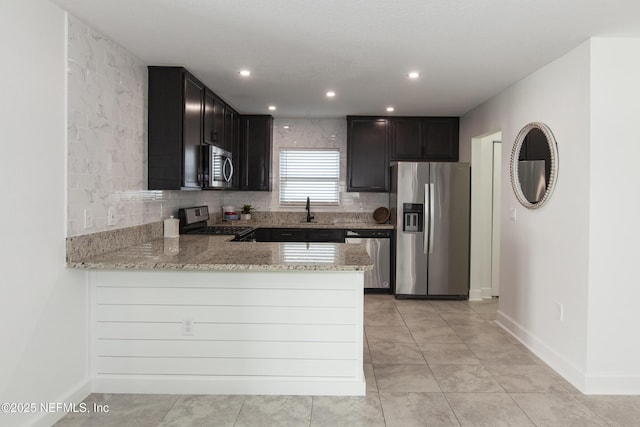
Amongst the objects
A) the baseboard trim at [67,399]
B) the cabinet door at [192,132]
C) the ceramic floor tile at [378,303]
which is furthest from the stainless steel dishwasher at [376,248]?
the baseboard trim at [67,399]

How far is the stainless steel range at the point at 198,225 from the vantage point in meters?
4.29

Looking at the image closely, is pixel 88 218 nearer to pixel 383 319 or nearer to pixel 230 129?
pixel 230 129

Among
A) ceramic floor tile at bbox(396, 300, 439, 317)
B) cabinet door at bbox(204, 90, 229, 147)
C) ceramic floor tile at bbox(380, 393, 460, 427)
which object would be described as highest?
cabinet door at bbox(204, 90, 229, 147)

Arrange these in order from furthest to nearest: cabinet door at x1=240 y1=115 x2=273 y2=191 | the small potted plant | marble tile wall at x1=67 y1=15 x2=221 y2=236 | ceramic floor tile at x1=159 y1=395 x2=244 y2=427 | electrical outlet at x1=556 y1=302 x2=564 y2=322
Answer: the small potted plant → cabinet door at x1=240 y1=115 x2=273 y2=191 → electrical outlet at x1=556 y1=302 x2=564 y2=322 → marble tile wall at x1=67 y1=15 x2=221 y2=236 → ceramic floor tile at x1=159 y1=395 x2=244 y2=427

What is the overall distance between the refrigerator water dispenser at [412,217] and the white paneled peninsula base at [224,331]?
270 centimetres

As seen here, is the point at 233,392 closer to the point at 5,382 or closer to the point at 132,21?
the point at 5,382

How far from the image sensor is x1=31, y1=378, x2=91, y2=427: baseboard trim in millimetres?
2283

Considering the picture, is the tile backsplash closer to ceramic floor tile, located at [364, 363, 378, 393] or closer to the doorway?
ceramic floor tile, located at [364, 363, 378, 393]

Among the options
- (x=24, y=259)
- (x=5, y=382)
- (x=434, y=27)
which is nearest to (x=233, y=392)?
(x=5, y=382)

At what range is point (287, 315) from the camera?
108 inches

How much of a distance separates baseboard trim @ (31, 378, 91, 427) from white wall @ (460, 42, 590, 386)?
3.21 metres

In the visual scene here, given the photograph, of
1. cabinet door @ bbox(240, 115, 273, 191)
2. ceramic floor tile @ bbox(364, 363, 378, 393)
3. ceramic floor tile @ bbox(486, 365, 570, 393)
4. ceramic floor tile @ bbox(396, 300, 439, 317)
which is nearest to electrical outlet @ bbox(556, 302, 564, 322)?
ceramic floor tile @ bbox(486, 365, 570, 393)

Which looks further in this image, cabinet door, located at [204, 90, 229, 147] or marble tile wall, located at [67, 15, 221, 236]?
cabinet door, located at [204, 90, 229, 147]

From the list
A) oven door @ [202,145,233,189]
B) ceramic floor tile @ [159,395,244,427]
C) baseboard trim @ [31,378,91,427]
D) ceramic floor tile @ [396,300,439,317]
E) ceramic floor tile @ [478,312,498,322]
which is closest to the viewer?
baseboard trim @ [31,378,91,427]
